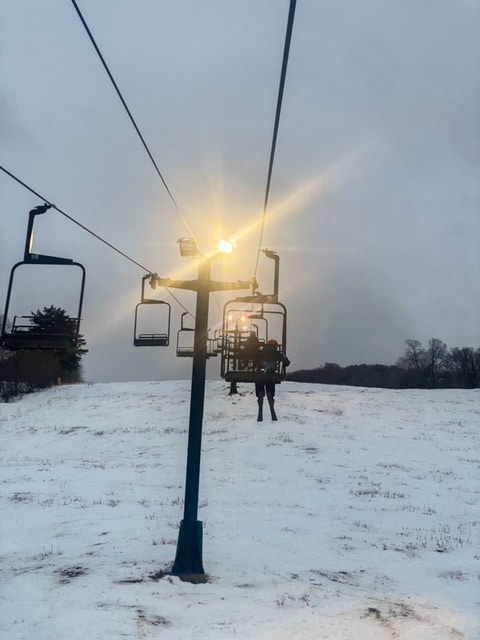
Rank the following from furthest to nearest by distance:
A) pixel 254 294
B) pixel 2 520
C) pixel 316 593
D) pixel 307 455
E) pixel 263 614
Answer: pixel 307 455 < pixel 2 520 < pixel 254 294 < pixel 316 593 < pixel 263 614

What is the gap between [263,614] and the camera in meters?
7.01

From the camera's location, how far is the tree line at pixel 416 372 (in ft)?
362

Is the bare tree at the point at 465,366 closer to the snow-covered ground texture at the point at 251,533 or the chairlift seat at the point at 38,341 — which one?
the snow-covered ground texture at the point at 251,533

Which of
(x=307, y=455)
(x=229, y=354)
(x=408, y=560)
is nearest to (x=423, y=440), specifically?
(x=307, y=455)

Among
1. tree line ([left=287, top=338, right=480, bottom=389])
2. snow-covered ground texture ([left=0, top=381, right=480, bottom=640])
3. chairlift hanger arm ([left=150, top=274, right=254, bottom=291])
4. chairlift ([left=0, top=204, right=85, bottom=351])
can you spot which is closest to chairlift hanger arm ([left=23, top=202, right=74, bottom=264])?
chairlift ([left=0, top=204, right=85, bottom=351])

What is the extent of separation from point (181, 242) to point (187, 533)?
4.86 metres

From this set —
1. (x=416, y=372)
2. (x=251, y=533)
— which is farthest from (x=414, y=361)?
(x=251, y=533)

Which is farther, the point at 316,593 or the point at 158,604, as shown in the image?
the point at 316,593

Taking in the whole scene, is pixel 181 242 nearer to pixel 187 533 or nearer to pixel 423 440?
pixel 187 533

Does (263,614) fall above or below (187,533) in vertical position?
below

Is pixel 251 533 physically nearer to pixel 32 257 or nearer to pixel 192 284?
pixel 192 284

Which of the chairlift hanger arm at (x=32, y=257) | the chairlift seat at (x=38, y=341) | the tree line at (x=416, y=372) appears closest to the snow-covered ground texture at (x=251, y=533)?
the chairlift seat at (x=38, y=341)

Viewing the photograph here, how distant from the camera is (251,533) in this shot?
425 inches

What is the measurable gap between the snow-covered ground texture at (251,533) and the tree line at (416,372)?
8219 cm
